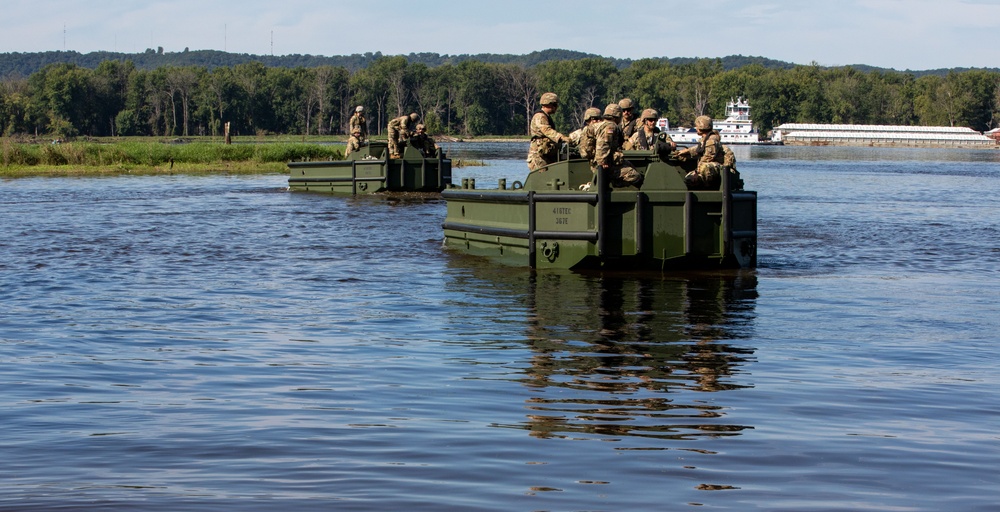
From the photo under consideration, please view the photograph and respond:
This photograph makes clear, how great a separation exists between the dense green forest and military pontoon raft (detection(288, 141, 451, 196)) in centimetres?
8770

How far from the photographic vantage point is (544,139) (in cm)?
1656

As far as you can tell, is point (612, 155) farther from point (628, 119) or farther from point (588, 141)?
point (628, 119)

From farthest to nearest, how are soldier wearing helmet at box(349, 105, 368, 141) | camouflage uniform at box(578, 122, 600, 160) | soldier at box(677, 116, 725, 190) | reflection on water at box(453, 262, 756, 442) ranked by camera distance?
soldier wearing helmet at box(349, 105, 368, 141)
soldier at box(677, 116, 725, 190)
camouflage uniform at box(578, 122, 600, 160)
reflection on water at box(453, 262, 756, 442)

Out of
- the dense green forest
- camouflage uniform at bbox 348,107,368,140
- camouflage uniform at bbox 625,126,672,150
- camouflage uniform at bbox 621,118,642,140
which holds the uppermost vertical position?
the dense green forest

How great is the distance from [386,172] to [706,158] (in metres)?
17.4

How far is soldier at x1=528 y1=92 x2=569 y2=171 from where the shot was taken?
16359 millimetres

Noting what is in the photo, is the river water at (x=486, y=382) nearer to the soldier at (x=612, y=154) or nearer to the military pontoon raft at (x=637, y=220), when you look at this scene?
the military pontoon raft at (x=637, y=220)

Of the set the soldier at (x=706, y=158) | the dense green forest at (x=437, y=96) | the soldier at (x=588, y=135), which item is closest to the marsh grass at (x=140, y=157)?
the soldier at (x=588, y=135)

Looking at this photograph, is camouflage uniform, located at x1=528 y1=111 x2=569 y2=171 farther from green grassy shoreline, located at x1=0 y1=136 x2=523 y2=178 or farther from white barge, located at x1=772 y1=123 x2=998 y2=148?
white barge, located at x1=772 y1=123 x2=998 y2=148

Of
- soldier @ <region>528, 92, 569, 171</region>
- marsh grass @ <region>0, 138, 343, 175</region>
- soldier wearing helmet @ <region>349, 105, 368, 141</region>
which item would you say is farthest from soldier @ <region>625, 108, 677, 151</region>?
marsh grass @ <region>0, 138, 343, 175</region>

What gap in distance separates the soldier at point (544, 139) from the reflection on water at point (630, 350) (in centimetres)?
169

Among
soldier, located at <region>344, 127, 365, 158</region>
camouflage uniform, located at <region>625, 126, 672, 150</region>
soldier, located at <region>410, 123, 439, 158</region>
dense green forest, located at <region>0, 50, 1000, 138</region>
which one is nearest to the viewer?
camouflage uniform, located at <region>625, 126, 672, 150</region>

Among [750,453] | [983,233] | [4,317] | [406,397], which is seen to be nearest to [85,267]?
[4,317]

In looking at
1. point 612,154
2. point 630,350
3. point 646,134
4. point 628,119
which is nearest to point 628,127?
point 628,119
